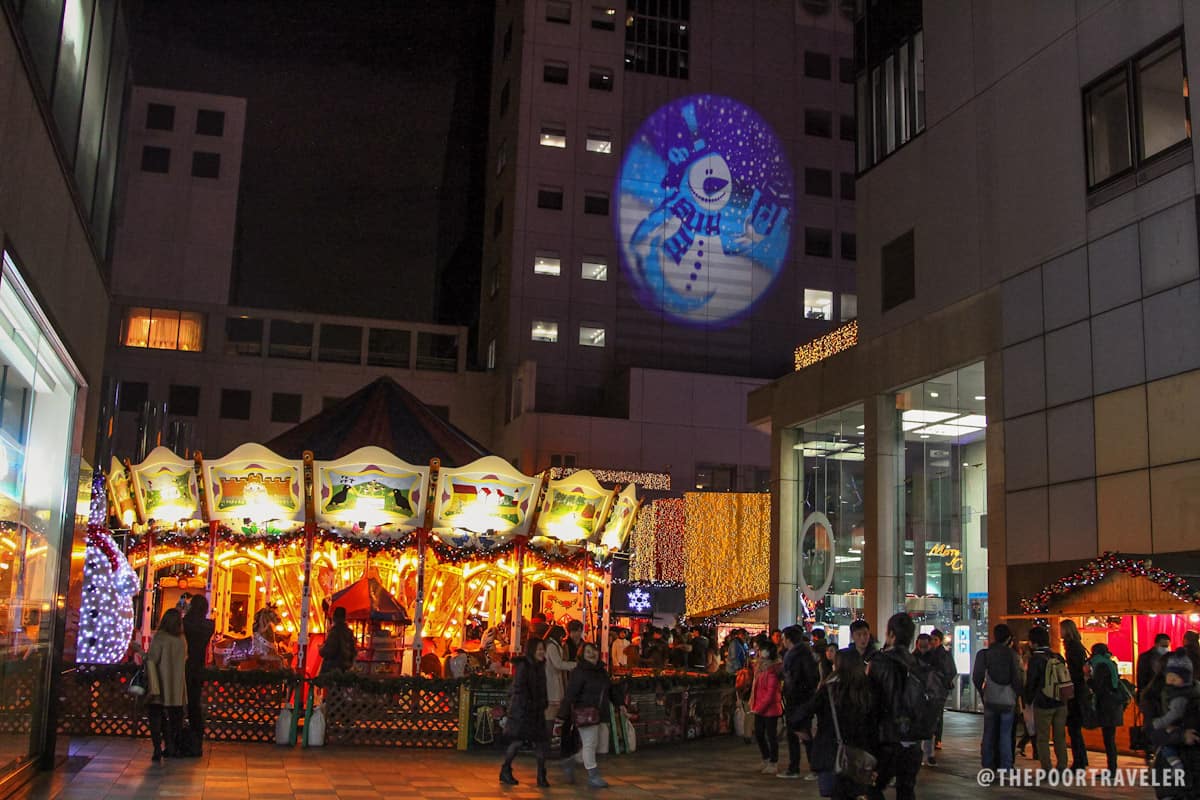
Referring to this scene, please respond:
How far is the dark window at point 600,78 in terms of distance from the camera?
169ft

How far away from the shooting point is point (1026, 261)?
20.1 m

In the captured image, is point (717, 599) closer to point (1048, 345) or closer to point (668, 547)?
point (668, 547)

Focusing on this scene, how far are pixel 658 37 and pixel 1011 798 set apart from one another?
151 feet

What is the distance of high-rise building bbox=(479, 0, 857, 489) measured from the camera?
160 ft

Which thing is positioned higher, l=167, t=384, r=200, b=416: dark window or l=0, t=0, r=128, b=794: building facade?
l=167, t=384, r=200, b=416: dark window

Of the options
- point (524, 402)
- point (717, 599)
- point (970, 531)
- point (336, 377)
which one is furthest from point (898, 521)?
point (336, 377)

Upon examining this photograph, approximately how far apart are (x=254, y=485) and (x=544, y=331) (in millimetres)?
30743

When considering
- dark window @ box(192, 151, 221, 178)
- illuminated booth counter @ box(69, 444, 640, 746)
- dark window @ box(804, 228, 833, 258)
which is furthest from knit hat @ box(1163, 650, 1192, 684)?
dark window @ box(192, 151, 221, 178)

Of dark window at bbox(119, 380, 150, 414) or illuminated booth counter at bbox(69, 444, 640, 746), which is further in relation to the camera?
dark window at bbox(119, 380, 150, 414)

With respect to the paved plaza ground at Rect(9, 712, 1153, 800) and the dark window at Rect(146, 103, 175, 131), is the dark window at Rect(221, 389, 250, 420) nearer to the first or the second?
the dark window at Rect(146, 103, 175, 131)

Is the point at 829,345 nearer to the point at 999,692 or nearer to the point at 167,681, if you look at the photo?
the point at 999,692

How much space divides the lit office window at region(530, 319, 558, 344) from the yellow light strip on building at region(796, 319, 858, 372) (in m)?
20.1

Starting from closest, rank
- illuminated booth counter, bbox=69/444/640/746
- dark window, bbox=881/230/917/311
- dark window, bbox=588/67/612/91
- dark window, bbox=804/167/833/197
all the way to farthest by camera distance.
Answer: illuminated booth counter, bbox=69/444/640/746
dark window, bbox=881/230/917/311
dark window, bbox=588/67/612/91
dark window, bbox=804/167/833/197

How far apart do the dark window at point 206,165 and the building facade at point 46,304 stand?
43773 mm
